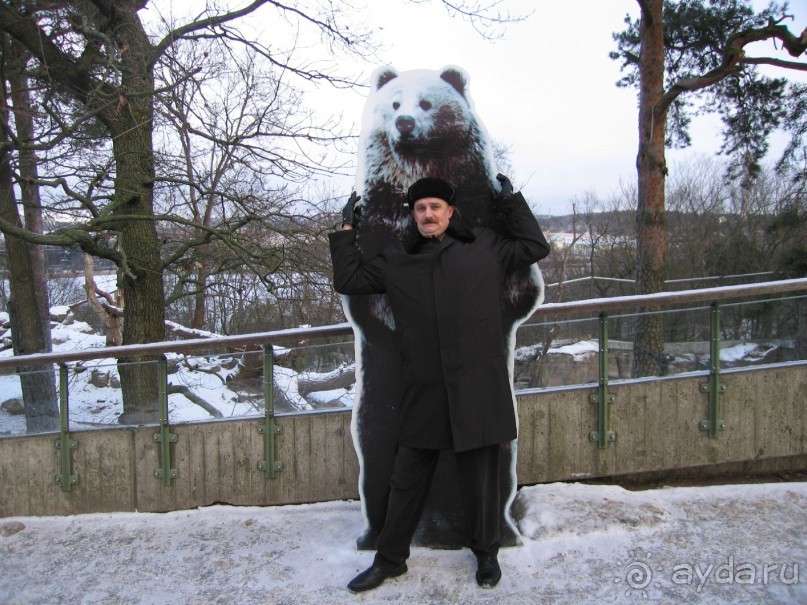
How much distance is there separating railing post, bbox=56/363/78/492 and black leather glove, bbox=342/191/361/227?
93.1 inches

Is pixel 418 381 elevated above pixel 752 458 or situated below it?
above

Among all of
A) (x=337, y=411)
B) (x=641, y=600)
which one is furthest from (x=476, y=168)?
(x=641, y=600)

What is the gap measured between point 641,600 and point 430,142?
7.94 feet

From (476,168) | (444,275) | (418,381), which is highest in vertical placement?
(476,168)

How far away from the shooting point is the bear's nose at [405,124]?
3195 mm

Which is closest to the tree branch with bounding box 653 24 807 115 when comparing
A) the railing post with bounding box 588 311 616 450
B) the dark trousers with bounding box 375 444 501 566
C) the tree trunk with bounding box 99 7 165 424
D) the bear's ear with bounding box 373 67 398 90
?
the railing post with bounding box 588 311 616 450

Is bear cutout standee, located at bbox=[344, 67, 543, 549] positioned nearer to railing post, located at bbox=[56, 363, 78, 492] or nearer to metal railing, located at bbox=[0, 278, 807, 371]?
metal railing, located at bbox=[0, 278, 807, 371]

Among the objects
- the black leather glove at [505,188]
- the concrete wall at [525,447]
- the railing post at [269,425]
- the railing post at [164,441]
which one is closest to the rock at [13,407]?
the concrete wall at [525,447]

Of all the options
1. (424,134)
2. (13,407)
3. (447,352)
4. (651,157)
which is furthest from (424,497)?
(651,157)

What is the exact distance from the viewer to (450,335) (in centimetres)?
271

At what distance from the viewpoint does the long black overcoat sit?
8.80 feet

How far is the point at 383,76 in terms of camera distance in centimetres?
336

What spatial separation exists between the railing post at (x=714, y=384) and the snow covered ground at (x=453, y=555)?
438 millimetres

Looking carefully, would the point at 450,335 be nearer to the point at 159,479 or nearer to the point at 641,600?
the point at 641,600
